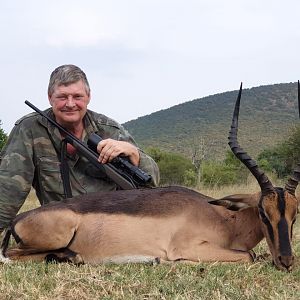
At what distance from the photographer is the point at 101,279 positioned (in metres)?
4.02

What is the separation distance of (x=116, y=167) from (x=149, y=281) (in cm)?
184

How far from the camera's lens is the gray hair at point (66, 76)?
5.78 metres

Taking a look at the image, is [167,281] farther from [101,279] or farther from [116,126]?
A: [116,126]

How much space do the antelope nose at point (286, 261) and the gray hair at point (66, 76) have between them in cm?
265

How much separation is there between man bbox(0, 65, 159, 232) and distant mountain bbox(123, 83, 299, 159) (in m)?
39.8

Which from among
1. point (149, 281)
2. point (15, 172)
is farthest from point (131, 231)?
point (15, 172)

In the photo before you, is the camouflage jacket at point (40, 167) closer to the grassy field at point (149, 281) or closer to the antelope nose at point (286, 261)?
the grassy field at point (149, 281)

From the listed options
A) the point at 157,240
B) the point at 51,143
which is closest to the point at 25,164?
the point at 51,143

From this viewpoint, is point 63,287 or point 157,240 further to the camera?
point 157,240

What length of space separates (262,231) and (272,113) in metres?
58.6

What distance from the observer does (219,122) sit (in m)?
61.3

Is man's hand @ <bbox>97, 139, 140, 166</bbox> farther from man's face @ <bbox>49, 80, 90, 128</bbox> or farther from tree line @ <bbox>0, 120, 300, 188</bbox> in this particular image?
tree line @ <bbox>0, 120, 300, 188</bbox>

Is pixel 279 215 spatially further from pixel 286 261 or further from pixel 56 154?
pixel 56 154

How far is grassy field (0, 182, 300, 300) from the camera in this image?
371cm
